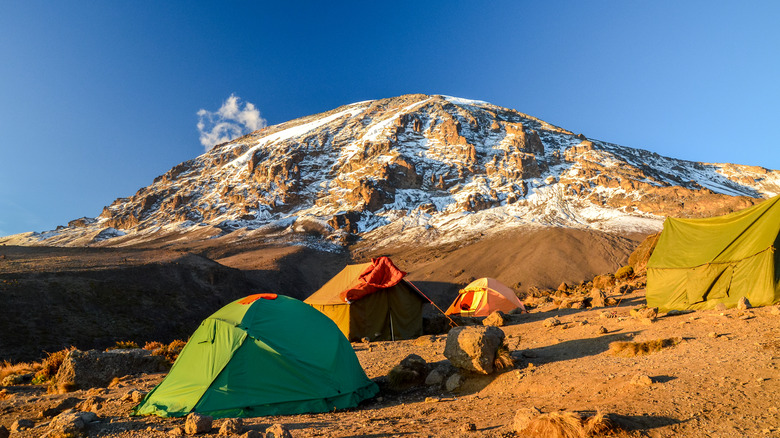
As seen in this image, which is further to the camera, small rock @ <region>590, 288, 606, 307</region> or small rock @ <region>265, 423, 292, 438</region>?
small rock @ <region>590, 288, 606, 307</region>

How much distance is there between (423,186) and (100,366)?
8753 cm

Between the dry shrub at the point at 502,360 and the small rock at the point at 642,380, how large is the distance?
2269 mm

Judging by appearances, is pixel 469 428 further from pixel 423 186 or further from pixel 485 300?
pixel 423 186

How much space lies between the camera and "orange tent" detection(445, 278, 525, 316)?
19.0 meters

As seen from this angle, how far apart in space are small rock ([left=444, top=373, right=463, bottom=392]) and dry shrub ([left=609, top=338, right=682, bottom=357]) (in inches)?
124

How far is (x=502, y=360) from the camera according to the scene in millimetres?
7473

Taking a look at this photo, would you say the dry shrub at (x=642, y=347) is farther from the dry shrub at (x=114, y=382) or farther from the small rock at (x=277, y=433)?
the dry shrub at (x=114, y=382)

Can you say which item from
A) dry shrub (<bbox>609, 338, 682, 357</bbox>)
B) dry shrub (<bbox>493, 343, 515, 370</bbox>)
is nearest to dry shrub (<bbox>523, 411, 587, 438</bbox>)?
dry shrub (<bbox>493, 343, 515, 370</bbox>)

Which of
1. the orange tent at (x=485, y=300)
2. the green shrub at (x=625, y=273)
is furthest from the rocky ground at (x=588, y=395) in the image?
the green shrub at (x=625, y=273)

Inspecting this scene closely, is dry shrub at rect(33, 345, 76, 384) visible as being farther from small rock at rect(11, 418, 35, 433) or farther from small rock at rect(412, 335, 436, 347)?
small rock at rect(412, 335, 436, 347)

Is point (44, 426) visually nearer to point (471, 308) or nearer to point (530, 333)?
point (530, 333)

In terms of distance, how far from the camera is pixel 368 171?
101 m

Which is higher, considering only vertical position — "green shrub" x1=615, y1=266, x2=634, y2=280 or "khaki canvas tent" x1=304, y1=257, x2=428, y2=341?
"khaki canvas tent" x1=304, y1=257, x2=428, y2=341

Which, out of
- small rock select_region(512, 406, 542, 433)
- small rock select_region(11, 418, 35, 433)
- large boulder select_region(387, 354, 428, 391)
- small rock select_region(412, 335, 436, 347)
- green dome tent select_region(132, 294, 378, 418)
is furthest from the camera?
small rock select_region(412, 335, 436, 347)
